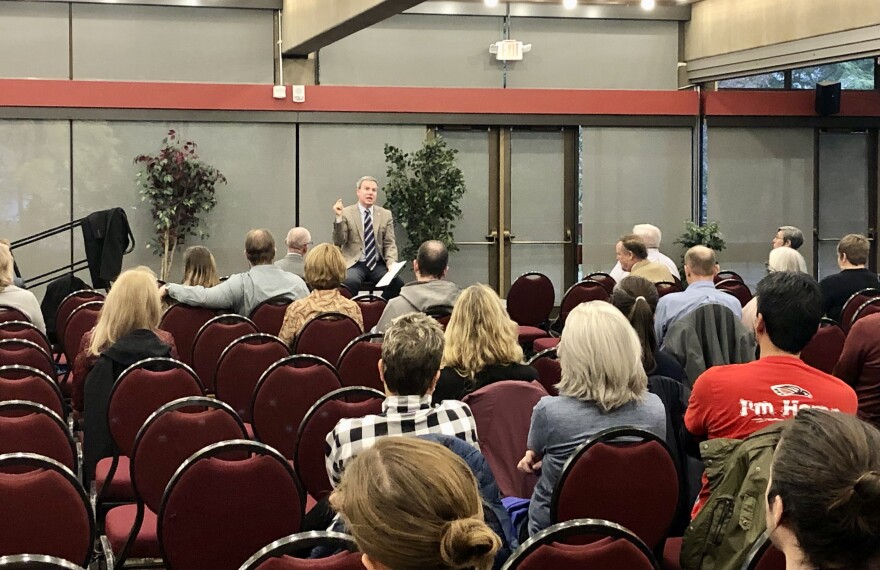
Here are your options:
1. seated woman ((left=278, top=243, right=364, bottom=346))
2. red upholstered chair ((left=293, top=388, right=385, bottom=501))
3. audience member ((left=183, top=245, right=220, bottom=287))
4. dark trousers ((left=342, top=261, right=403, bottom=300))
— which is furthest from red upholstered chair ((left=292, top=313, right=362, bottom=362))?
dark trousers ((left=342, top=261, right=403, bottom=300))

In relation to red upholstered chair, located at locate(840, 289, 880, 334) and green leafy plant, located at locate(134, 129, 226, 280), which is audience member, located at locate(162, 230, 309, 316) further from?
green leafy plant, located at locate(134, 129, 226, 280)

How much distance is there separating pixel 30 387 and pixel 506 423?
7.49ft

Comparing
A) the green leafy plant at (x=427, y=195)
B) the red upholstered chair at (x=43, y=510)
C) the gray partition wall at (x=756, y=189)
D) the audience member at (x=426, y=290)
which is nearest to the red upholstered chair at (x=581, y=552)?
the red upholstered chair at (x=43, y=510)

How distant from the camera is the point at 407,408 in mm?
3566

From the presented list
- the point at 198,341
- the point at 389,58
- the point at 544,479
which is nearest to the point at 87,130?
the point at 389,58

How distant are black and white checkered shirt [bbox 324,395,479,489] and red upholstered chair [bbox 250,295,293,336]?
14.0ft

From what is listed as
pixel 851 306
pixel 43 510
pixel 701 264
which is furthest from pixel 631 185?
pixel 43 510

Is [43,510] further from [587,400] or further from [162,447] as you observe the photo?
[587,400]

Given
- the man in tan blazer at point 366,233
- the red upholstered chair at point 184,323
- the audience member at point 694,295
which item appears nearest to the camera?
the audience member at point 694,295

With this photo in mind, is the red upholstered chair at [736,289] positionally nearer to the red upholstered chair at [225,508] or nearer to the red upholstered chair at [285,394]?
the red upholstered chair at [285,394]

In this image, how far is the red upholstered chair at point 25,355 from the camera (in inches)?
237

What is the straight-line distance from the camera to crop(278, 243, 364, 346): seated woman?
7.05 metres

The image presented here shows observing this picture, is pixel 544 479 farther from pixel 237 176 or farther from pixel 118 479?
pixel 237 176

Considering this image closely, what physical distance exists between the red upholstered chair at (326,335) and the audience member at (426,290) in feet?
0.70
